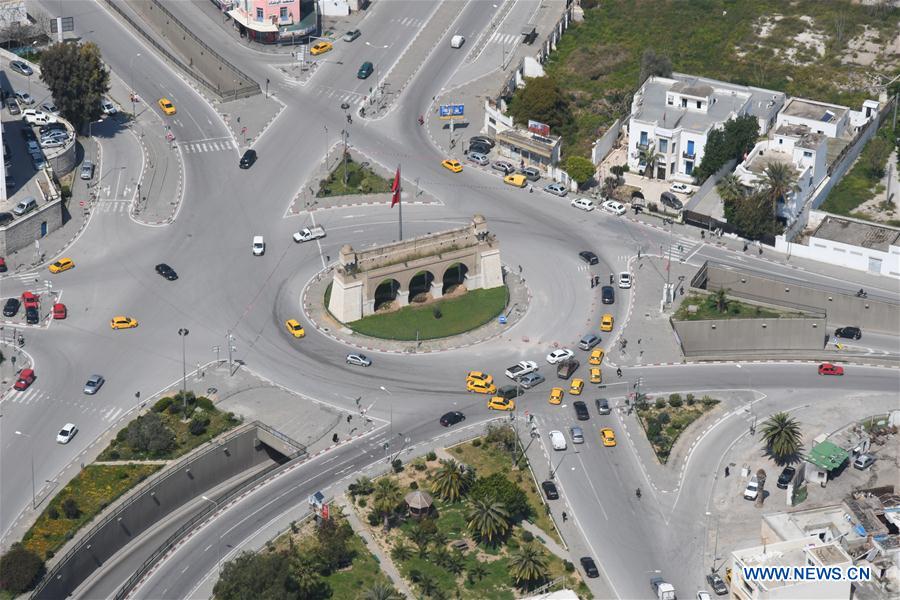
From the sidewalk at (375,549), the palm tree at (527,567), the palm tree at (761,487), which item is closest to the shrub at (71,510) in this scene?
the sidewalk at (375,549)

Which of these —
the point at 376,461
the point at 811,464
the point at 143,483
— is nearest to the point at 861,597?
the point at 811,464

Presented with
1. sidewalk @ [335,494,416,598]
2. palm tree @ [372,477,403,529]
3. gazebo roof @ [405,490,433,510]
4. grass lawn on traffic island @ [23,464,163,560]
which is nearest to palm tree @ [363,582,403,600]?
sidewalk @ [335,494,416,598]

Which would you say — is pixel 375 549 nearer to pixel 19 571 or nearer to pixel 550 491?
pixel 550 491

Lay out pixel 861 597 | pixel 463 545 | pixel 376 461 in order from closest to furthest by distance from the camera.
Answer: pixel 861 597
pixel 463 545
pixel 376 461

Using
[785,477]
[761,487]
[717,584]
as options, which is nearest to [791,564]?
[717,584]

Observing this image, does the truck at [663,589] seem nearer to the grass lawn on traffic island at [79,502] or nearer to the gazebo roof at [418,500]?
Answer: the gazebo roof at [418,500]

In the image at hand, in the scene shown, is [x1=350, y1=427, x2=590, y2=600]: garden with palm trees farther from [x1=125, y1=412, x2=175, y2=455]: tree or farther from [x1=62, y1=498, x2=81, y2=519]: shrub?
[x1=62, y1=498, x2=81, y2=519]: shrub

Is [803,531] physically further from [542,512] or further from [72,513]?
[72,513]
